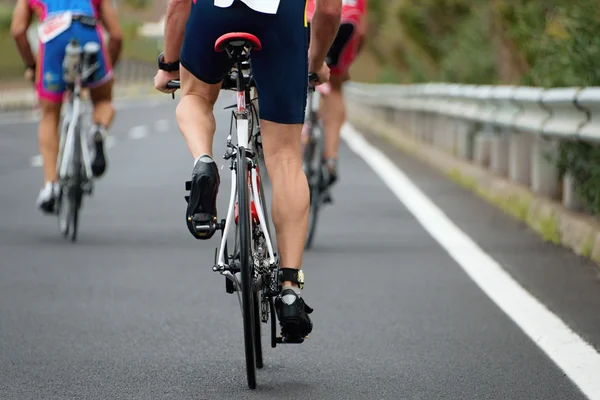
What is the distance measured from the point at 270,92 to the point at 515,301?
8.07 ft

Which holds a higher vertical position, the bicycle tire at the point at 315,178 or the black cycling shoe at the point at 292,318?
the black cycling shoe at the point at 292,318

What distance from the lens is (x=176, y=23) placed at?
5.90 m

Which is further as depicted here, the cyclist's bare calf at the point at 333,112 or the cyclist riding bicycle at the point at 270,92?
the cyclist's bare calf at the point at 333,112

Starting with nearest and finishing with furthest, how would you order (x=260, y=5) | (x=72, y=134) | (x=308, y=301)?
(x=260, y=5) < (x=308, y=301) < (x=72, y=134)

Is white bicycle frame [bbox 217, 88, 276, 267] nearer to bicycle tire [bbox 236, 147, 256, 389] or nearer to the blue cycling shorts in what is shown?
bicycle tire [bbox 236, 147, 256, 389]

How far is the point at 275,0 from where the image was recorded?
5.56 meters

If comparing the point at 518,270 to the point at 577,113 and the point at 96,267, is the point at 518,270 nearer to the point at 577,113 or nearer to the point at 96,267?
the point at 577,113

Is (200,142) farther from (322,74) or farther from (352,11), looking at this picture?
(352,11)

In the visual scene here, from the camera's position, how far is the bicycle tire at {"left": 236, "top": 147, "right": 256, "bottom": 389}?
5336mm

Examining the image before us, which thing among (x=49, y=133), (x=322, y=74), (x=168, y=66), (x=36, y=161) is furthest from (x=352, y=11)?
(x=36, y=161)

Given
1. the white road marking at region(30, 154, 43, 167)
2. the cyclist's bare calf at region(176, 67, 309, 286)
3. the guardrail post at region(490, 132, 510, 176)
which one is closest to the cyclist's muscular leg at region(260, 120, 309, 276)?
the cyclist's bare calf at region(176, 67, 309, 286)

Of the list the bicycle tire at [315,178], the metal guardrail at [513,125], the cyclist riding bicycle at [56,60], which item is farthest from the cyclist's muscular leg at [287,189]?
the cyclist riding bicycle at [56,60]

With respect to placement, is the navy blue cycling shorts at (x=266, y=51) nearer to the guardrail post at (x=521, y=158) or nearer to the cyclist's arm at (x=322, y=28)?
the cyclist's arm at (x=322, y=28)

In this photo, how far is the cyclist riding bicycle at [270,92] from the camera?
556 cm
